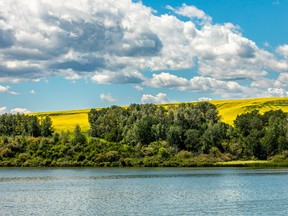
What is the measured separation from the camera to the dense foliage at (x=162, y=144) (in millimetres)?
172250

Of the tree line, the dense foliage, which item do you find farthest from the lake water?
the tree line

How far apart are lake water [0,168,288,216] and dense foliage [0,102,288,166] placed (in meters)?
63.7

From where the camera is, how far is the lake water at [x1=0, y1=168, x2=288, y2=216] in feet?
211

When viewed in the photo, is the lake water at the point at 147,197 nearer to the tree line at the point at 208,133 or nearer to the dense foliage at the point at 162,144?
the dense foliage at the point at 162,144

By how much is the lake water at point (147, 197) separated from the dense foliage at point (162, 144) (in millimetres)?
63654

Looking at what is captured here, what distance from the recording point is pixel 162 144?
18175 centimetres

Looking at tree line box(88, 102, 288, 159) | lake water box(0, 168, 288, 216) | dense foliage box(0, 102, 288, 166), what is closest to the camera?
lake water box(0, 168, 288, 216)

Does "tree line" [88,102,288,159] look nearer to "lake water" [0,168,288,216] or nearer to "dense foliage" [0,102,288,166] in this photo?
"dense foliage" [0,102,288,166]

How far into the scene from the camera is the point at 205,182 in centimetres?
10350

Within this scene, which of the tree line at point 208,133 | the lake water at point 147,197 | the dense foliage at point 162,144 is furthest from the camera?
the tree line at point 208,133

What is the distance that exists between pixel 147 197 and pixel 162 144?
341 feet

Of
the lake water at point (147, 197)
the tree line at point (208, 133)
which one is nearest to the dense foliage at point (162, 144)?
the tree line at point (208, 133)

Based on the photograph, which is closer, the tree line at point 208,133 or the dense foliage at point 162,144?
the dense foliage at point 162,144

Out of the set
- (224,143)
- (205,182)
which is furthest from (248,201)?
(224,143)
